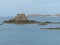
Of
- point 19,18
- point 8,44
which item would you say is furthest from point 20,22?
point 8,44

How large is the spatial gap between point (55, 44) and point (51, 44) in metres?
0.43

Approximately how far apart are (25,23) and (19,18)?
3.35m

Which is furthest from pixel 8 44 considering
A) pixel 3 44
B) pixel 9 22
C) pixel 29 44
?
pixel 9 22

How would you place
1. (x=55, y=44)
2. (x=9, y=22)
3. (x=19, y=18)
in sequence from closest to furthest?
1. (x=55, y=44)
2. (x=19, y=18)
3. (x=9, y=22)

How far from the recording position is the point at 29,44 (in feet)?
74.0

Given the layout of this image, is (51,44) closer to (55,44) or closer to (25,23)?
(55,44)

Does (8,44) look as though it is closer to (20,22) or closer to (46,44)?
(46,44)

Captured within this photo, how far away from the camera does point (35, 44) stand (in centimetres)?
2284

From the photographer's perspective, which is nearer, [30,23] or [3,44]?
[3,44]

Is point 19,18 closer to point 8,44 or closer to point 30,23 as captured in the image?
point 30,23

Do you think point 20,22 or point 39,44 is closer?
point 39,44

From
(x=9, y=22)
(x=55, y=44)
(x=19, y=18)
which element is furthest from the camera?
(x=9, y=22)

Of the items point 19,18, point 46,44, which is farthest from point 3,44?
point 19,18

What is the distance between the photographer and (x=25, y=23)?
186ft
